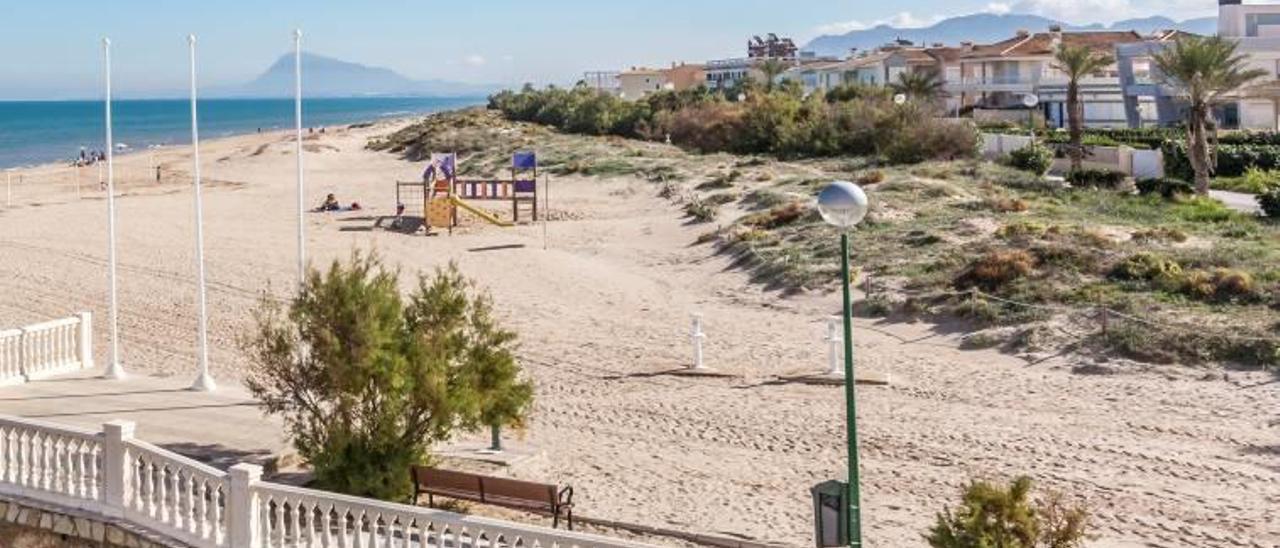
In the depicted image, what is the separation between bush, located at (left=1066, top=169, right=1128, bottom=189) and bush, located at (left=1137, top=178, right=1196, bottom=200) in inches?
60.8

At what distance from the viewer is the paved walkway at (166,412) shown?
13.5m

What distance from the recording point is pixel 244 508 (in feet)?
33.1

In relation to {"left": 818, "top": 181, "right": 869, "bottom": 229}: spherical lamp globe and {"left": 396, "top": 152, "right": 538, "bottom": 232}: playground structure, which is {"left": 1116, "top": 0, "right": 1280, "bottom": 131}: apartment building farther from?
{"left": 818, "top": 181, "right": 869, "bottom": 229}: spherical lamp globe

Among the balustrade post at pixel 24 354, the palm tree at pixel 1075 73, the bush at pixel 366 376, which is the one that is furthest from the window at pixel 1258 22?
the bush at pixel 366 376

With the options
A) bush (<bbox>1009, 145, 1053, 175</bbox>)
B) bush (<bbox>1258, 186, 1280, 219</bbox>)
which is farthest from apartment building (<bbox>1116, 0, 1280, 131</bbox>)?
bush (<bbox>1258, 186, 1280, 219</bbox>)

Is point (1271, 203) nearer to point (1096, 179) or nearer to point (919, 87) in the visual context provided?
point (1096, 179)

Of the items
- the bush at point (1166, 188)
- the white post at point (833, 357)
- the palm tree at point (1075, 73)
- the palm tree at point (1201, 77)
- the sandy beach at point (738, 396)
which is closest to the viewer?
the sandy beach at point (738, 396)

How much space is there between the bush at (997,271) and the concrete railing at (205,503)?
15.8 metres

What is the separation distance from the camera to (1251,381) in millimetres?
18328

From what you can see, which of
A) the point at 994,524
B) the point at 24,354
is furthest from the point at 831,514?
the point at 24,354

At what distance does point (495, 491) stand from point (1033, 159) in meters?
35.1

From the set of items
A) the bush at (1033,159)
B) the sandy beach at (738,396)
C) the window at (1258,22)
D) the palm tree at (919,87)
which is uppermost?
the window at (1258,22)

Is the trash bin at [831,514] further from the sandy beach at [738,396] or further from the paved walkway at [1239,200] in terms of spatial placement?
the paved walkway at [1239,200]

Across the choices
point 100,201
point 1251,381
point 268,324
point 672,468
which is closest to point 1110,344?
point 1251,381
